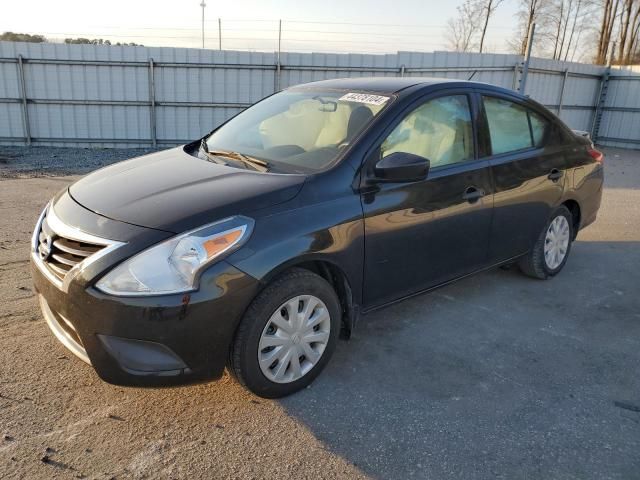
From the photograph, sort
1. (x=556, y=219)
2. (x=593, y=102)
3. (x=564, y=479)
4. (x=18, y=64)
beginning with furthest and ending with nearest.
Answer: (x=593, y=102) → (x=18, y=64) → (x=556, y=219) → (x=564, y=479)

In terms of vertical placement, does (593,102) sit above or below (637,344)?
above

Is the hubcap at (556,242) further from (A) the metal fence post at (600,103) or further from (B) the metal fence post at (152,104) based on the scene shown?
(A) the metal fence post at (600,103)

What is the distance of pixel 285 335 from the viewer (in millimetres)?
2801

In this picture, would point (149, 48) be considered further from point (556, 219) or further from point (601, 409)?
point (601, 409)

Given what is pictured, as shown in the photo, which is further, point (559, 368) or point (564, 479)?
point (559, 368)

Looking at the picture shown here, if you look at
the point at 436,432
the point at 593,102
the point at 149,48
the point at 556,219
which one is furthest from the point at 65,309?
the point at 593,102

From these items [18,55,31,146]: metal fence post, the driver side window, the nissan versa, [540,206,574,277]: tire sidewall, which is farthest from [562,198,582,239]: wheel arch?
[18,55,31,146]: metal fence post

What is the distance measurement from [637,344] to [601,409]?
40.3 inches

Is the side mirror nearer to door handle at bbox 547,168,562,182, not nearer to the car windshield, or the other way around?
the car windshield

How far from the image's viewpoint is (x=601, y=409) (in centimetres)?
290

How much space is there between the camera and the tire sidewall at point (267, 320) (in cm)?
264

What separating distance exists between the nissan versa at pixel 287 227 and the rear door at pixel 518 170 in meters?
0.02

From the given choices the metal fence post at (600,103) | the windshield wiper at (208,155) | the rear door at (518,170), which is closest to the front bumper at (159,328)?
the windshield wiper at (208,155)

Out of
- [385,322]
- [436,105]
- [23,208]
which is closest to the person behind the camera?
[436,105]
